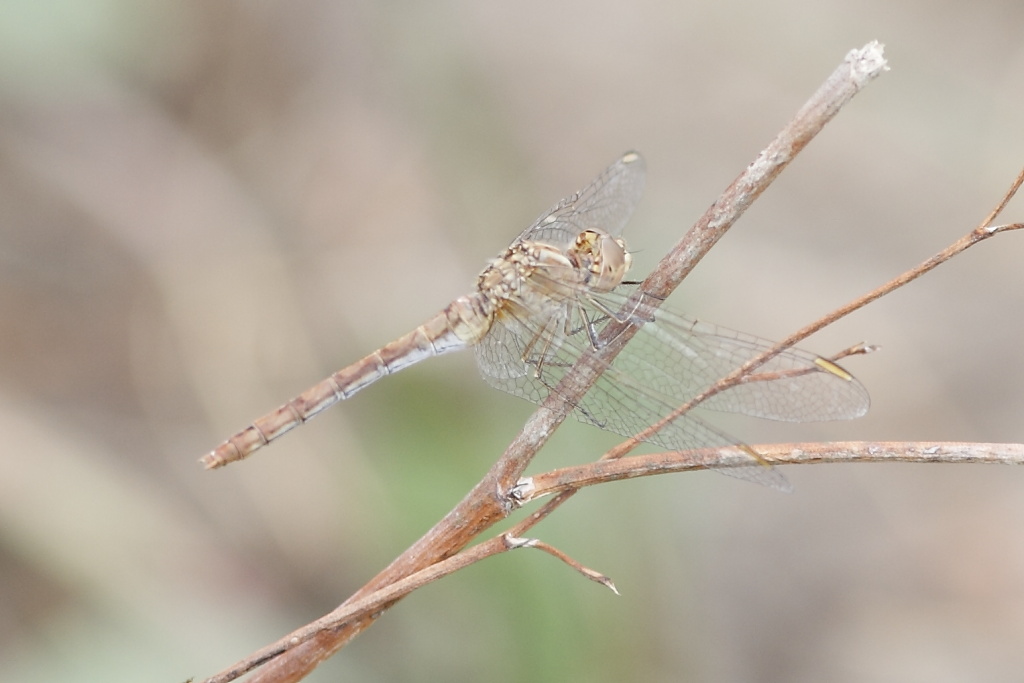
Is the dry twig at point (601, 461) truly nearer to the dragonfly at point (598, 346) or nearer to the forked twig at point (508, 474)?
the forked twig at point (508, 474)

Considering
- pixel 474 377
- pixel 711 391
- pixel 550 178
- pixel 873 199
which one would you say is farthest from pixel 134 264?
pixel 873 199

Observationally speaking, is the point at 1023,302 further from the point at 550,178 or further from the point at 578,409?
the point at 578,409

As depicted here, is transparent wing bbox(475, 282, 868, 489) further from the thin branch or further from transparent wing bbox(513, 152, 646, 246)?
transparent wing bbox(513, 152, 646, 246)

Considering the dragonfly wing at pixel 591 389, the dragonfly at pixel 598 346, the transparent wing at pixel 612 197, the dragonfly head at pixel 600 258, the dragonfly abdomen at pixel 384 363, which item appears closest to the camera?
the dragonfly wing at pixel 591 389

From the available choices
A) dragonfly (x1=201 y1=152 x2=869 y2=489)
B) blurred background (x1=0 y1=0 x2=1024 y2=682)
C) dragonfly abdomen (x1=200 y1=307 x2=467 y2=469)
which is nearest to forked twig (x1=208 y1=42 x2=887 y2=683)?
dragonfly (x1=201 y1=152 x2=869 y2=489)

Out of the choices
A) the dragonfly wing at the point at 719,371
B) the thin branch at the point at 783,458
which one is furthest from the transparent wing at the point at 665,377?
the thin branch at the point at 783,458

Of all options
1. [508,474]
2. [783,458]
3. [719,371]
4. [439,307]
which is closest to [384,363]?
[439,307]
